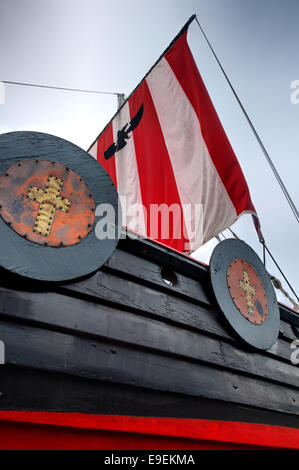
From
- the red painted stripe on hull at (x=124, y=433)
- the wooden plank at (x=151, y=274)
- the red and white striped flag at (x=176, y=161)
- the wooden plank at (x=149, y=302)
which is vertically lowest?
the red painted stripe on hull at (x=124, y=433)

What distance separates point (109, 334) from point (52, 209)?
732mm

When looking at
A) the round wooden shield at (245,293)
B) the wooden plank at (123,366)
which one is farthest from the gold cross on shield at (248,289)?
the wooden plank at (123,366)

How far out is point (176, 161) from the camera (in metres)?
3.44

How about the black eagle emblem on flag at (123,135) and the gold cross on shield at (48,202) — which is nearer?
the gold cross on shield at (48,202)

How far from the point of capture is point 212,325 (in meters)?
2.18

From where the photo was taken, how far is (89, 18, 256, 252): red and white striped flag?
3.08 m

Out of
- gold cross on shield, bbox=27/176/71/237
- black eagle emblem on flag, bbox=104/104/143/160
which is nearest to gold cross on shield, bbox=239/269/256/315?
gold cross on shield, bbox=27/176/71/237

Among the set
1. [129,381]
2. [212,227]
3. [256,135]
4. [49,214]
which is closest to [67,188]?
[49,214]

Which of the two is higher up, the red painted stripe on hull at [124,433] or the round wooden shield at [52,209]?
the round wooden shield at [52,209]

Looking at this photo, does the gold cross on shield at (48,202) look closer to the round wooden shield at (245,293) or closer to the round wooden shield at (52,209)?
the round wooden shield at (52,209)

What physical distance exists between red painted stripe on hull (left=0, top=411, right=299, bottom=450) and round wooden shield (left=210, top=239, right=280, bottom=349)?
2.82ft

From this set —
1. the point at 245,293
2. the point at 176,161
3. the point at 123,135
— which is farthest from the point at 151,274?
the point at 123,135

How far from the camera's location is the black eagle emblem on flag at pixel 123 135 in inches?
159
